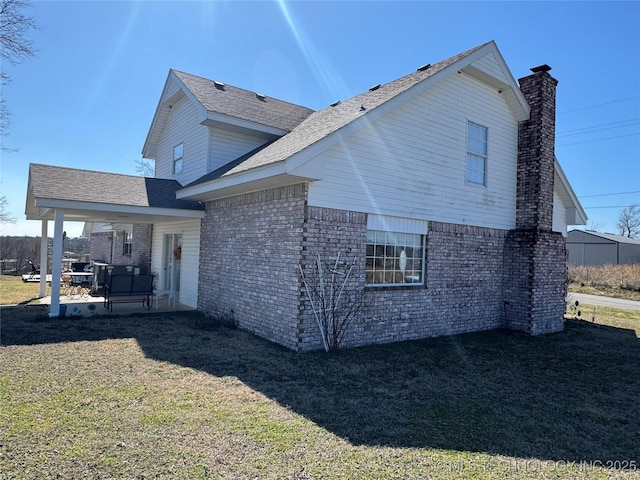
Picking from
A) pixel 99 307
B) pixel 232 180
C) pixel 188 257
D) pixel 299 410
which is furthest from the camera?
pixel 188 257

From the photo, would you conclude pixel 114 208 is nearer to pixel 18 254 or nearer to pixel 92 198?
pixel 92 198

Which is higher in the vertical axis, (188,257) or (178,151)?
(178,151)

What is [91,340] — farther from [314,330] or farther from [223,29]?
[223,29]

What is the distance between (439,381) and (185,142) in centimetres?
1089

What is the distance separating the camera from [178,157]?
14.0m

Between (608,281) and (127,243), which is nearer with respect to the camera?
(127,243)

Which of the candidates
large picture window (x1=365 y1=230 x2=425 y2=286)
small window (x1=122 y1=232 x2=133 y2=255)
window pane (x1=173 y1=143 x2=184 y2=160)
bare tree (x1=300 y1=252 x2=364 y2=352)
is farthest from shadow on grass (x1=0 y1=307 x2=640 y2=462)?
small window (x1=122 y1=232 x2=133 y2=255)

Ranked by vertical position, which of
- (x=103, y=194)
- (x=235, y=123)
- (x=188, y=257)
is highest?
(x=235, y=123)

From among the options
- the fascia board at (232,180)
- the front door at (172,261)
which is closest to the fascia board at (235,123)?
the fascia board at (232,180)

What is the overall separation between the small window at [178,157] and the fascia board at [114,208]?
10.7ft

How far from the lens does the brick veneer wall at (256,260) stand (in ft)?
25.4

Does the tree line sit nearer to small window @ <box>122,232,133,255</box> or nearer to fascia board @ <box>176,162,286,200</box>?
small window @ <box>122,232,133,255</box>

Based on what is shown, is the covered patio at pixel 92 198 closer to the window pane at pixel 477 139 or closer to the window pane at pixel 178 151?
the window pane at pixel 178 151

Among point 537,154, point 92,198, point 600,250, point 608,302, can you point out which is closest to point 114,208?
point 92,198
